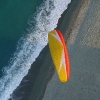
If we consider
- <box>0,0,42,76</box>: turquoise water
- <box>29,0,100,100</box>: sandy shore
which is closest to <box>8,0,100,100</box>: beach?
<box>29,0,100,100</box>: sandy shore

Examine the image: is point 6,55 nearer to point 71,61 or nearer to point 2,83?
point 2,83

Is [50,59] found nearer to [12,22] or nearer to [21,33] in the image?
[21,33]

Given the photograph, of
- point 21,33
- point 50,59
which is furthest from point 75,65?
point 21,33

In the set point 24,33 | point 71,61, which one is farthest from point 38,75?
point 24,33

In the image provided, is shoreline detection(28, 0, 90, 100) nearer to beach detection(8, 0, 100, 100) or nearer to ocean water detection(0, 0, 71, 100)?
beach detection(8, 0, 100, 100)

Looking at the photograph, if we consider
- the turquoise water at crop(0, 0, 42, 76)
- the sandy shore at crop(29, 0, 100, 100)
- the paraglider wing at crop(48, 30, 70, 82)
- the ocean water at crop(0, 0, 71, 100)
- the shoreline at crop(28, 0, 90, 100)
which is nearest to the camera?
the paraglider wing at crop(48, 30, 70, 82)

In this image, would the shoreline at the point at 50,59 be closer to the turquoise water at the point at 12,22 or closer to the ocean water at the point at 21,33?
the ocean water at the point at 21,33
